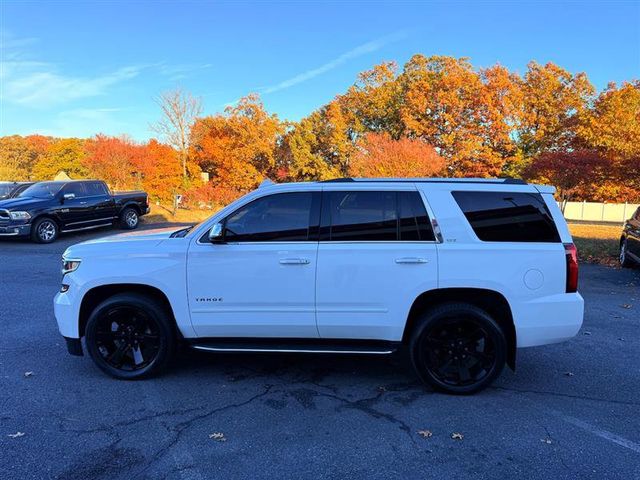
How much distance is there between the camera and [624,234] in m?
10.8

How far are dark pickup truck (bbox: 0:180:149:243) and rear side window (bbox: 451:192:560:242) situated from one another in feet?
43.2

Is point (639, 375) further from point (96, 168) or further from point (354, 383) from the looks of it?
point (96, 168)

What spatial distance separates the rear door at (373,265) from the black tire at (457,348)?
0.75ft

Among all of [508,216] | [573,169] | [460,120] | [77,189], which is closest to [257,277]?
[508,216]

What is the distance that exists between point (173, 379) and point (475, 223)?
3.10 metres

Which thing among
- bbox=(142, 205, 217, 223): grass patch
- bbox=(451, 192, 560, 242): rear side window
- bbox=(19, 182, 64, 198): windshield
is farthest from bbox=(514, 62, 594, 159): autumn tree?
bbox=(451, 192, 560, 242): rear side window

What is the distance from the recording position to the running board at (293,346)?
4.04 metres

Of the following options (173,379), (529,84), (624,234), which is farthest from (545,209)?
(529,84)

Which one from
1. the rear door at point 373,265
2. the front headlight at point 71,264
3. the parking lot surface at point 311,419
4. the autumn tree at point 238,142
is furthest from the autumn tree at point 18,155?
the rear door at point 373,265

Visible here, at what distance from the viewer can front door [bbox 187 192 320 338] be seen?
404 centimetres

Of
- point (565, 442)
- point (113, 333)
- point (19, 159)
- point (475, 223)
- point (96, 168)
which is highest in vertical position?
point (19, 159)

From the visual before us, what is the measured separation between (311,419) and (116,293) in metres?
2.17

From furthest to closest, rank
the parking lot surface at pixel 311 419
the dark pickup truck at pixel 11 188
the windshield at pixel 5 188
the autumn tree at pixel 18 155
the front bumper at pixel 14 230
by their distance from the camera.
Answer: the autumn tree at pixel 18 155 → the windshield at pixel 5 188 → the dark pickup truck at pixel 11 188 → the front bumper at pixel 14 230 → the parking lot surface at pixel 311 419

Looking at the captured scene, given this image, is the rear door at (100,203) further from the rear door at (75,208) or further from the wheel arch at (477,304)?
the wheel arch at (477,304)
